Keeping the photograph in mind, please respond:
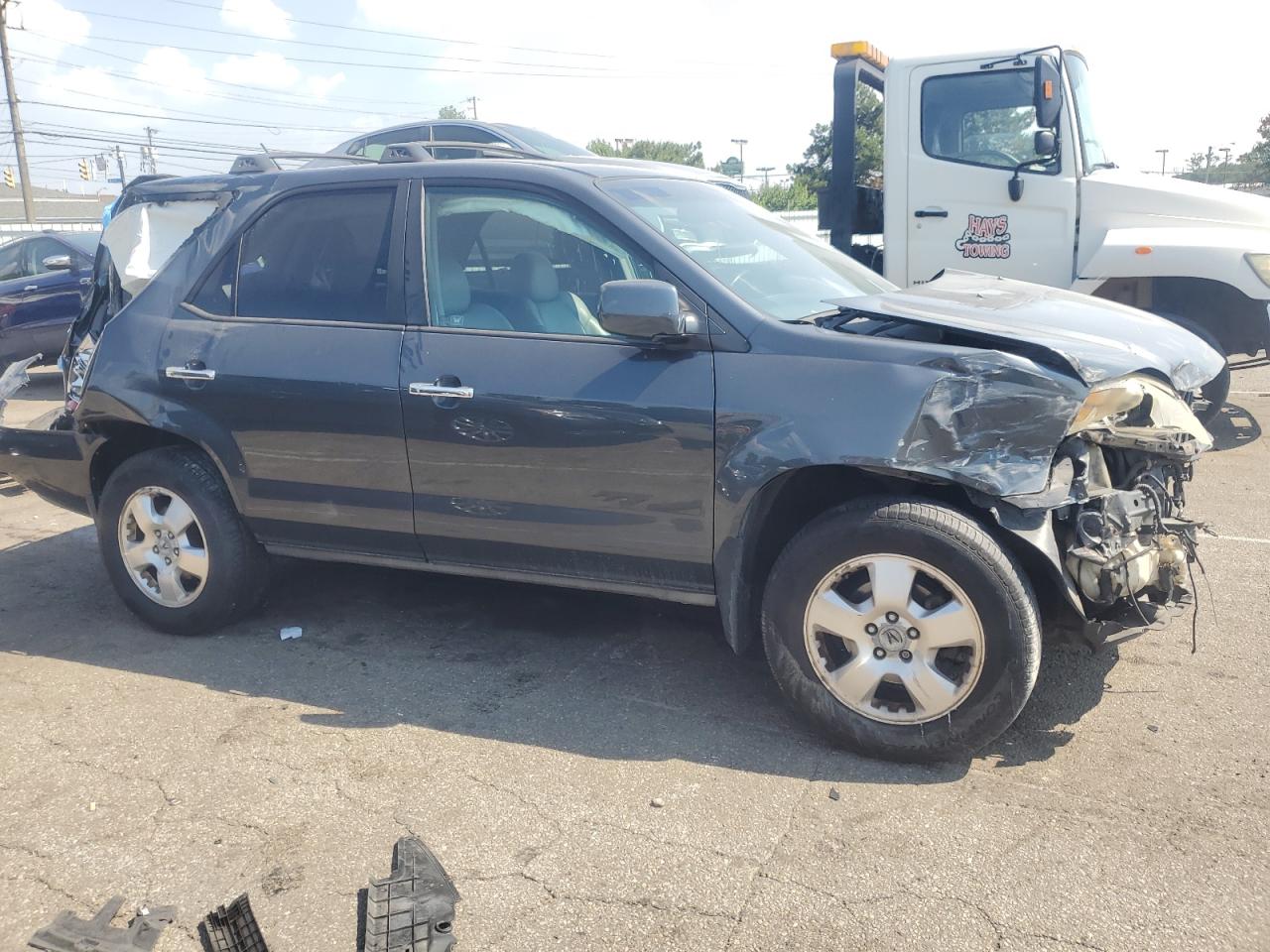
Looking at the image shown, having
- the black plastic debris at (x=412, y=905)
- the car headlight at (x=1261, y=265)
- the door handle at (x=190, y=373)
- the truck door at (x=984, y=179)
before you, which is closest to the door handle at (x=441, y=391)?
the door handle at (x=190, y=373)

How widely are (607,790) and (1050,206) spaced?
5.80m

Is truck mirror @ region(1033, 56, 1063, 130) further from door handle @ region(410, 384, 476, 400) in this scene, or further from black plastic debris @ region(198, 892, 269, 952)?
black plastic debris @ region(198, 892, 269, 952)

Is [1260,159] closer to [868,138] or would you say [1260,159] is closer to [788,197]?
[788,197]

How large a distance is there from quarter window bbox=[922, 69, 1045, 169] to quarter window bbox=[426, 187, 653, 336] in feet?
15.5

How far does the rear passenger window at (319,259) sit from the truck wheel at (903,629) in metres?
1.92

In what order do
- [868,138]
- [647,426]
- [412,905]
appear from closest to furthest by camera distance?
[412,905]
[647,426]
[868,138]

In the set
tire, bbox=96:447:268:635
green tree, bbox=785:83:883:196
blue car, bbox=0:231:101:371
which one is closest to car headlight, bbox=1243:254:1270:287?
green tree, bbox=785:83:883:196

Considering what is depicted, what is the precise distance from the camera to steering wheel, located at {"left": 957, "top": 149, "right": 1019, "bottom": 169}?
7.46m

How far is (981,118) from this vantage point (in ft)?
24.7

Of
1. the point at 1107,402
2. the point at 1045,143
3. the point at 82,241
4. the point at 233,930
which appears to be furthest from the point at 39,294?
the point at 1107,402

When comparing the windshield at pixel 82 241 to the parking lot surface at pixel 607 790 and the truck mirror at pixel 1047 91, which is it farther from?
the truck mirror at pixel 1047 91

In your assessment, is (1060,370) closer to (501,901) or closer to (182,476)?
(501,901)

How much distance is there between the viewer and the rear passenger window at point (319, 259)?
13.6 ft

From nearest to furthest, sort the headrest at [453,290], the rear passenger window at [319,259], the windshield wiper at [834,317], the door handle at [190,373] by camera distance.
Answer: the windshield wiper at [834,317], the headrest at [453,290], the rear passenger window at [319,259], the door handle at [190,373]
